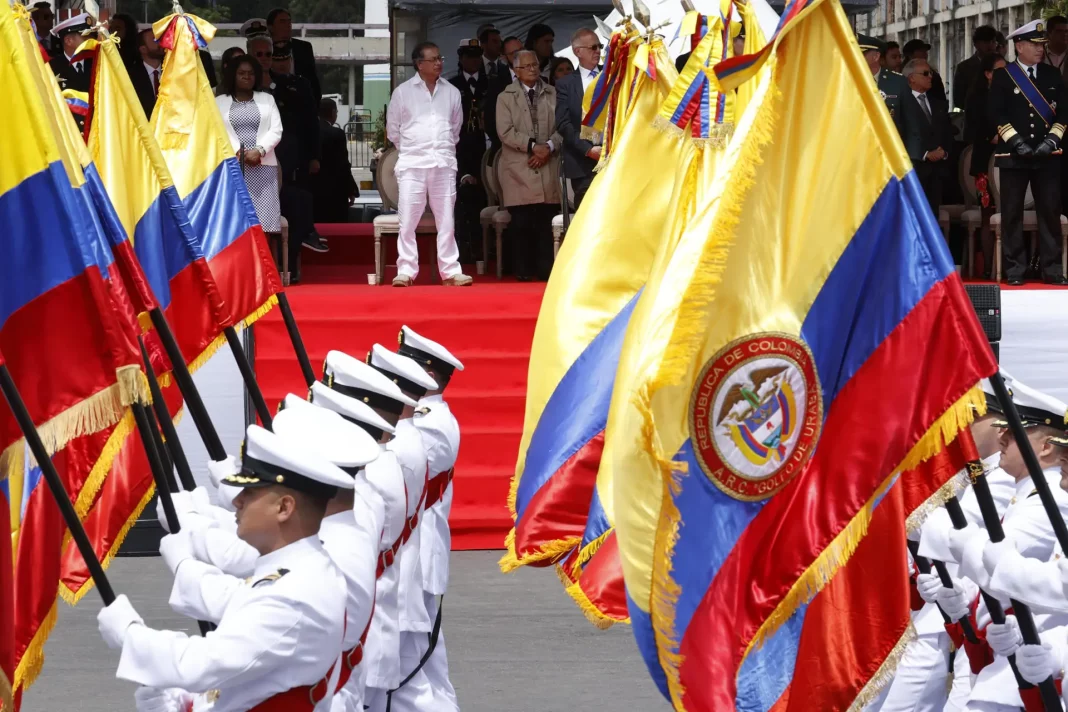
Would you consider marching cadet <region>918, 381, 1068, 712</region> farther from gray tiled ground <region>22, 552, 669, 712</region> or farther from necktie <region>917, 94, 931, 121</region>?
necktie <region>917, 94, 931, 121</region>

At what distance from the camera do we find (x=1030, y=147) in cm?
1210

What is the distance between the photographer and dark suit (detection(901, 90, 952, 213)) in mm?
12648

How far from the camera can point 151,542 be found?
1011 cm

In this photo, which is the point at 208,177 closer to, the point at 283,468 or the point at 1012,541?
the point at 283,468

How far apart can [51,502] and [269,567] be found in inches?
58.4

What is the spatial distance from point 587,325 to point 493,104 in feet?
20.9

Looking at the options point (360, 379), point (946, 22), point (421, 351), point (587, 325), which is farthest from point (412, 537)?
point (946, 22)

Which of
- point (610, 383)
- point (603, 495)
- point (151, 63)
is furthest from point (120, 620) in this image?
point (151, 63)

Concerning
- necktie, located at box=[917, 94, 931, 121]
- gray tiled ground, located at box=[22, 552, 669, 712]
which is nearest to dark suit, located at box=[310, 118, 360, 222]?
necktie, located at box=[917, 94, 931, 121]

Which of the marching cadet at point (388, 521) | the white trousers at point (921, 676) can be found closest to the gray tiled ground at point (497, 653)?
the marching cadet at point (388, 521)

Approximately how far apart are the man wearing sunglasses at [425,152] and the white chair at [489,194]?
3.07 feet

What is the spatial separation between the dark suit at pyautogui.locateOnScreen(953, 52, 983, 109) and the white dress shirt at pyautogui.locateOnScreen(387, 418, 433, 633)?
8755mm

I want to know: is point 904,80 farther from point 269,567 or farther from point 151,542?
point 269,567

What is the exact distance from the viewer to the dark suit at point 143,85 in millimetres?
11852
